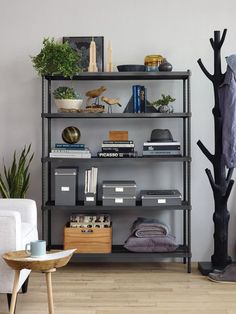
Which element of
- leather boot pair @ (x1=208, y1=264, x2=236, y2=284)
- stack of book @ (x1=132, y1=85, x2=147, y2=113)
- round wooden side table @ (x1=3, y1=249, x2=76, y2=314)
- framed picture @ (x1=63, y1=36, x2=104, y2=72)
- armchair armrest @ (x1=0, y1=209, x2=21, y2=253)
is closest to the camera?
round wooden side table @ (x1=3, y1=249, x2=76, y2=314)

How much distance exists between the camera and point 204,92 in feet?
15.1

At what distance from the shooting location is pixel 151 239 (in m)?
4.31

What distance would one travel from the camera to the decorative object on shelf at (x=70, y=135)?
437 cm

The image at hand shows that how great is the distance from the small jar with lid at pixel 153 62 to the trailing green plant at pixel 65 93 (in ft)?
1.90

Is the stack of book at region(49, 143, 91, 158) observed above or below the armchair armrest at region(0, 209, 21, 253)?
above

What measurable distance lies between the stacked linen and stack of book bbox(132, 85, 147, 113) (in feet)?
2.88

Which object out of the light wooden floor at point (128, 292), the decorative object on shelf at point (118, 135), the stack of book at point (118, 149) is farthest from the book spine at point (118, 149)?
the light wooden floor at point (128, 292)

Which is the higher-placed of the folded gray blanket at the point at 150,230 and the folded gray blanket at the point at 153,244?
the folded gray blanket at the point at 150,230

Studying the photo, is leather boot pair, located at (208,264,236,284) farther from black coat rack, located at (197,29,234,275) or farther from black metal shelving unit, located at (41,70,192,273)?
black metal shelving unit, located at (41,70,192,273)

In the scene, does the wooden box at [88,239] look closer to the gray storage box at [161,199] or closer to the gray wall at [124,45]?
the gray storage box at [161,199]

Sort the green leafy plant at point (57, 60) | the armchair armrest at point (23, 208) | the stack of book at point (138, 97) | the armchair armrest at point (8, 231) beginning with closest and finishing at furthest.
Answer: the armchair armrest at point (8, 231), the armchair armrest at point (23, 208), the green leafy plant at point (57, 60), the stack of book at point (138, 97)

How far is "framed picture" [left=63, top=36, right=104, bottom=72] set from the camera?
178 inches

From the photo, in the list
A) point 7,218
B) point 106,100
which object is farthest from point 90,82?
point 7,218

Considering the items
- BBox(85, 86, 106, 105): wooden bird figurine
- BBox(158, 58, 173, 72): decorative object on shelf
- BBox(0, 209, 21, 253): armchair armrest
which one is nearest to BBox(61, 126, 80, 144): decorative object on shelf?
BBox(85, 86, 106, 105): wooden bird figurine
